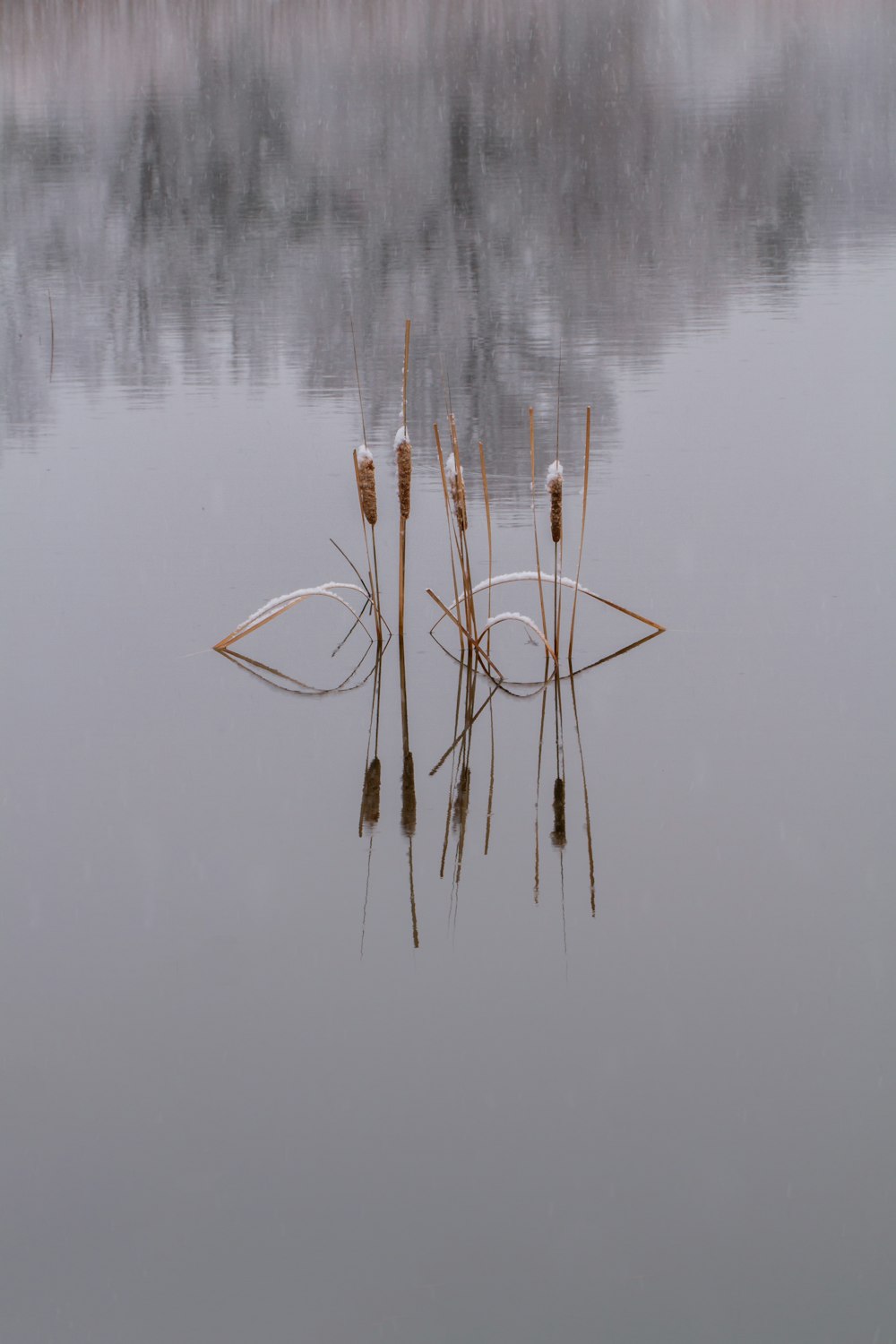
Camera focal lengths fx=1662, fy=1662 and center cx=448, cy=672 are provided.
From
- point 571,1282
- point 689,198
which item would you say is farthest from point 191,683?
point 689,198

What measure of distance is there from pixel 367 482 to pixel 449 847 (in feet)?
4.43

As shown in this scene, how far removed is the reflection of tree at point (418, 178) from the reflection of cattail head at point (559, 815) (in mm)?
4469

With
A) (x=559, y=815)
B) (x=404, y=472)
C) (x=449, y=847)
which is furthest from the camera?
(x=404, y=472)

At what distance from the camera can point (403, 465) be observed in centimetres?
512

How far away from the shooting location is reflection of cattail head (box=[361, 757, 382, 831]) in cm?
473

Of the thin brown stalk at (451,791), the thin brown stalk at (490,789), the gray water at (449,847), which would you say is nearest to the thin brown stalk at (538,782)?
the gray water at (449,847)

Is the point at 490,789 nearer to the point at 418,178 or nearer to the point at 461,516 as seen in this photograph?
the point at 461,516

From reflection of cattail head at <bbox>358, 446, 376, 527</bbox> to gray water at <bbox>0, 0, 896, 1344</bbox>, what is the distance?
0.62 m

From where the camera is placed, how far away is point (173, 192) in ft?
58.1

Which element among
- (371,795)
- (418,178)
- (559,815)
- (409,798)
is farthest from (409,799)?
(418,178)

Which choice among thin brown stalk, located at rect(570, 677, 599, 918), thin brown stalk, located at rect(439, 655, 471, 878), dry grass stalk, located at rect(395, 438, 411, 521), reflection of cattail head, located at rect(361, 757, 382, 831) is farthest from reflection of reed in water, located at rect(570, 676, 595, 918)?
dry grass stalk, located at rect(395, 438, 411, 521)

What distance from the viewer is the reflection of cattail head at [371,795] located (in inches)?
186

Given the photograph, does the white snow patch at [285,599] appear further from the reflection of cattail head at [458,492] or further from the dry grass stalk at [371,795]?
the dry grass stalk at [371,795]

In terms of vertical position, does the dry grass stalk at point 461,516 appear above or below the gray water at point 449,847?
above
